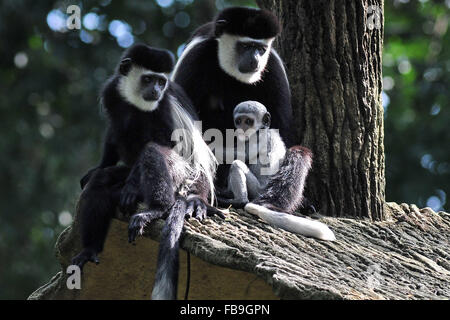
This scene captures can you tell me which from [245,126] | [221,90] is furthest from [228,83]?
[245,126]

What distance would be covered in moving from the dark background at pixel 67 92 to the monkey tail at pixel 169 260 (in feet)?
18.5

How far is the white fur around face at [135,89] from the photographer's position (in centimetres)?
308

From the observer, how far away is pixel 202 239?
2629 mm

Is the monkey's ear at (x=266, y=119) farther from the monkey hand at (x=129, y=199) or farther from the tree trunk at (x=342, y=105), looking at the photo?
the monkey hand at (x=129, y=199)

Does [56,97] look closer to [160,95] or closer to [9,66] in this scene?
[9,66]

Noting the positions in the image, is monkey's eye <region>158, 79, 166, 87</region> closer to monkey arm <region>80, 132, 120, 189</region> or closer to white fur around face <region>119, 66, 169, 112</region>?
white fur around face <region>119, 66, 169, 112</region>

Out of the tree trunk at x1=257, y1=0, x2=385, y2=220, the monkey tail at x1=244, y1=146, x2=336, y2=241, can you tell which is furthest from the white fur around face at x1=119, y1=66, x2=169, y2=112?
the tree trunk at x1=257, y1=0, x2=385, y2=220

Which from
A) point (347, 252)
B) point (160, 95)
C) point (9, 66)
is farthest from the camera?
point (9, 66)

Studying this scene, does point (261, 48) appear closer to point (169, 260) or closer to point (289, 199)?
point (289, 199)

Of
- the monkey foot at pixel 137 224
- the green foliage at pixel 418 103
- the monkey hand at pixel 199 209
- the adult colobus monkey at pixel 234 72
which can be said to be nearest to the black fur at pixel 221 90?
the adult colobus monkey at pixel 234 72

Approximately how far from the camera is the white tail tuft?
292 centimetres

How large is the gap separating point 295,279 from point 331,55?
1593 mm

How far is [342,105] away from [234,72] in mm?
600
